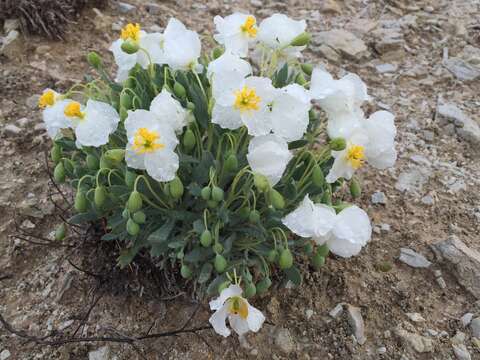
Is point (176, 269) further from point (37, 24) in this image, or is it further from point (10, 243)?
point (37, 24)

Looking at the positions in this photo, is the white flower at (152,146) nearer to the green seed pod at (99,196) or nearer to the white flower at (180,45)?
the green seed pod at (99,196)

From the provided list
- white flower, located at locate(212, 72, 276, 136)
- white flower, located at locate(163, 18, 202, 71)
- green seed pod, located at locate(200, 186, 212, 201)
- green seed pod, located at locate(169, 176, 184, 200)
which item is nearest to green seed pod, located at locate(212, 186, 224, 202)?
green seed pod, located at locate(200, 186, 212, 201)

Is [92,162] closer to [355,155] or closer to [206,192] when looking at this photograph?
[206,192]

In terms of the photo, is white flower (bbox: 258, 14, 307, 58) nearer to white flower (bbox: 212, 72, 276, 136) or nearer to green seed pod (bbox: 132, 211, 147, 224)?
white flower (bbox: 212, 72, 276, 136)

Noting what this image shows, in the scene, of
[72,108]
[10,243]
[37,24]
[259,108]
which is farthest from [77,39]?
[259,108]

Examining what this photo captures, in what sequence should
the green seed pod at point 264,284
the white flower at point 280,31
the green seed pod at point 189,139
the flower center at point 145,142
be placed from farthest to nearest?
the white flower at point 280,31 → the green seed pod at point 264,284 → the green seed pod at point 189,139 → the flower center at point 145,142

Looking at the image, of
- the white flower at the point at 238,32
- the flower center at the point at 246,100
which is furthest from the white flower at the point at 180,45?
the flower center at the point at 246,100

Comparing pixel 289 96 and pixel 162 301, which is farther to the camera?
pixel 162 301
